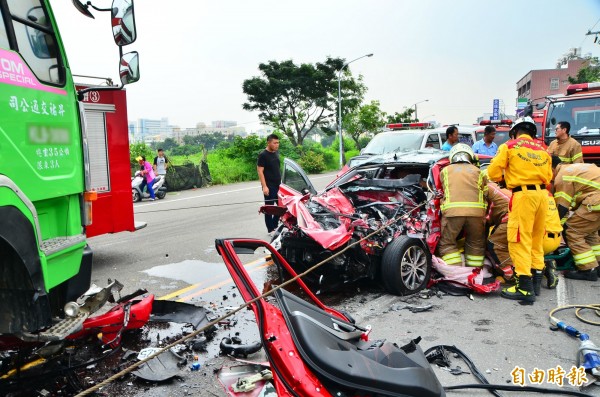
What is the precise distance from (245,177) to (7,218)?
71.0 feet

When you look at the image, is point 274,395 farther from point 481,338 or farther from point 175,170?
point 175,170

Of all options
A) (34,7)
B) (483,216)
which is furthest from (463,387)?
(34,7)

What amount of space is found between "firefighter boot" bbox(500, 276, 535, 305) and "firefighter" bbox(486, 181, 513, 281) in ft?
1.83

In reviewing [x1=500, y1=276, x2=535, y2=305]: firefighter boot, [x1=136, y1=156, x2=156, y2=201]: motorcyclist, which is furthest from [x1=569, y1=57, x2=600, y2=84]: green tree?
[x1=500, y1=276, x2=535, y2=305]: firefighter boot

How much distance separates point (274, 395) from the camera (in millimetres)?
2586

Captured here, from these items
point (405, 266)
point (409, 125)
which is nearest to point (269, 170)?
point (405, 266)

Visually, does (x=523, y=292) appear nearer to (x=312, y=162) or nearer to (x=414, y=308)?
(x=414, y=308)

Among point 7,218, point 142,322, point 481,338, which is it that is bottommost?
point 481,338

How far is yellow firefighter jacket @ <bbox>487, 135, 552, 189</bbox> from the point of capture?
5129 mm

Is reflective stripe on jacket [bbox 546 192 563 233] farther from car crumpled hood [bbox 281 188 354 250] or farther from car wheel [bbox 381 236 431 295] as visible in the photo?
car crumpled hood [bbox 281 188 354 250]

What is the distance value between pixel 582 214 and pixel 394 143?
21.7 feet

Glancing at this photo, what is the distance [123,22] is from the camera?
3.28 metres

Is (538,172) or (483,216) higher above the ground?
(538,172)

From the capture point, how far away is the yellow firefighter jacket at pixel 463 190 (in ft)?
17.9
